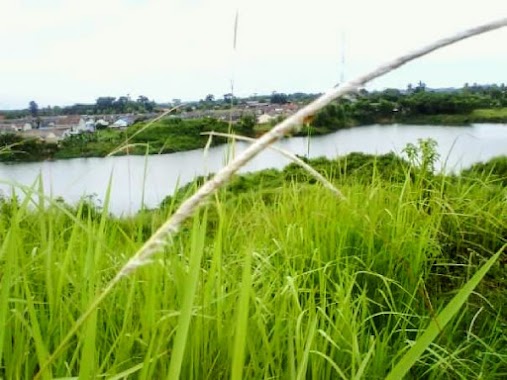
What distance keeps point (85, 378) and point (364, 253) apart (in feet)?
3.78

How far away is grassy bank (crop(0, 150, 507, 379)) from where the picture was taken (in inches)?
28.0

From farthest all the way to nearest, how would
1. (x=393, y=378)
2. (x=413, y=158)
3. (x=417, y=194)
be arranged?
(x=413, y=158) → (x=417, y=194) → (x=393, y=378)

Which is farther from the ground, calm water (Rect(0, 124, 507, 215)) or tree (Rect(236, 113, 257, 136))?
tree (Rect(236, 113, 257, 136))

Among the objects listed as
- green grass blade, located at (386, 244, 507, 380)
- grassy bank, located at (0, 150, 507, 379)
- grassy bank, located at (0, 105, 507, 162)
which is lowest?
grassy bank, located at (0, 150, 507, 379)

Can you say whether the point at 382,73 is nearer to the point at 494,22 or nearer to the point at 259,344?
the point at 494,22

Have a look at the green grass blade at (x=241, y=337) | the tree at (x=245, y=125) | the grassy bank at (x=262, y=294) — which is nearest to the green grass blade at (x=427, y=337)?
the grassy bank at (x=262, y=294)

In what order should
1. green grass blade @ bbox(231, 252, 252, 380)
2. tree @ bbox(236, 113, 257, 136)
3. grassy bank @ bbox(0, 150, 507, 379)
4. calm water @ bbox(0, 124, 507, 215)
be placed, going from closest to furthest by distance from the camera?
1. green grass blade @ bbox(231, 252, 252, 380)
2. grassy bank @ bbox(0, 150, 507, 379)
3. calm water @ bbox(0, 124, 507, 215)
4. tree @ bbox(236, 113, 257, 136)

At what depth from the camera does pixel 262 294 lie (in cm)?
117

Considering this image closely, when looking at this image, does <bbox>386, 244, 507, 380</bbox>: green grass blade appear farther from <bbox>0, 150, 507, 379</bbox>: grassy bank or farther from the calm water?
A: the calm water

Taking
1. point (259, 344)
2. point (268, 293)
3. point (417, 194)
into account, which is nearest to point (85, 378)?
point (259, 344)

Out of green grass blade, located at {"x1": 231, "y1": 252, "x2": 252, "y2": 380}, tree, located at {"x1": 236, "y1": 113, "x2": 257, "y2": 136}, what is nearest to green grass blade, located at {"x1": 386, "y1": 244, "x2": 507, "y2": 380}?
green grass blade, located at {"x1": 231, "y1": 252, "x2": 252, "y2": 380}

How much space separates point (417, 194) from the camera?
2041 mm

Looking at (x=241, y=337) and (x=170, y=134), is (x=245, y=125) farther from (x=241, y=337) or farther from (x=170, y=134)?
(x=241, y=337)

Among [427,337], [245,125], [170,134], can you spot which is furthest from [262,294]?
[427,337]
